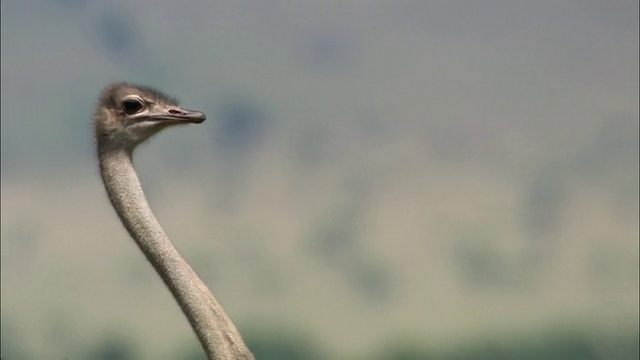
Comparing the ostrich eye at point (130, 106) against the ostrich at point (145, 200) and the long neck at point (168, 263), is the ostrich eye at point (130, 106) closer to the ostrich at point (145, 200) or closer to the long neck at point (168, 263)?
the ostrich at point (145, 200)

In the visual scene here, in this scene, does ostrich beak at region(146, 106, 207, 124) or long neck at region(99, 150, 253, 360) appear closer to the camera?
long neck at region(99, 150, 253, 360)

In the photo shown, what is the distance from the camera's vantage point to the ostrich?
2982mm

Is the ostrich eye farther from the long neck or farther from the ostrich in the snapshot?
the long neck

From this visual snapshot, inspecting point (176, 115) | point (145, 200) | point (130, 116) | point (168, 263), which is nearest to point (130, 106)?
point (130, 116)

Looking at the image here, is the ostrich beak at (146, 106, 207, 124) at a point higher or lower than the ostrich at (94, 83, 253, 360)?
higher

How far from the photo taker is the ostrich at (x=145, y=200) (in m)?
2.98

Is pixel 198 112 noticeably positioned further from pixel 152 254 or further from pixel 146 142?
pixel 152 254

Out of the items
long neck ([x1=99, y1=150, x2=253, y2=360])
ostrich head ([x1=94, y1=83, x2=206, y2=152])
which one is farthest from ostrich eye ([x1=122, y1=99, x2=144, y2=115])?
long neck ([x1=99, y1=150, x2=253, y2=360])

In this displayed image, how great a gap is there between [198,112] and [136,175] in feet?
1.06

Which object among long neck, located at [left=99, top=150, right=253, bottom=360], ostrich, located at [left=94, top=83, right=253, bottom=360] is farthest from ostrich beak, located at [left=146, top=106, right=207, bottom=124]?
long neck, located at [left=99, top=150, right=253, bottom=360]

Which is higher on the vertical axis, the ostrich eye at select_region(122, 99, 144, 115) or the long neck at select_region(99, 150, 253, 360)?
the ostrich eye at select_region(122, 99, 144, 115)

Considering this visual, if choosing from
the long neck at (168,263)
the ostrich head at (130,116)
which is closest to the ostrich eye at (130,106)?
the ostrich head at (130,116)

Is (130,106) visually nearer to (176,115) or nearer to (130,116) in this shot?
(130,116)

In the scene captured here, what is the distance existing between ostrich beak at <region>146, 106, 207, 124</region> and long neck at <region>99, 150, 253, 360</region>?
18cm
